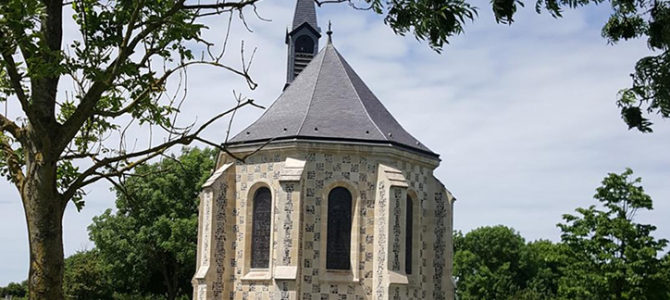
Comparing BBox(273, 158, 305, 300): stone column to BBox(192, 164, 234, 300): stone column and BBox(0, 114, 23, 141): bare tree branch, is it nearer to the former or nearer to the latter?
BBox(192, 164, 234, 300): stone column

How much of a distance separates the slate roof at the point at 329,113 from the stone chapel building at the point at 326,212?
60 millimetres

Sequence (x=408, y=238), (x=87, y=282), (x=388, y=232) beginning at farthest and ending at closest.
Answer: (x=87, y=282) < (x=408, y=238) < (x=388, y=232)

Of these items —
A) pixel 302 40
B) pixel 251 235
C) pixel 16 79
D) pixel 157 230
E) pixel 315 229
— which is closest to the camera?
pixel 16 79

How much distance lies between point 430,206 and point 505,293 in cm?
2980

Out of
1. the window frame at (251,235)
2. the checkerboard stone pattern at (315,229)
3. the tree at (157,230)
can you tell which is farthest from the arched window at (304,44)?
the window frame at (251,235)

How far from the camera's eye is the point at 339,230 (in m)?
30.1

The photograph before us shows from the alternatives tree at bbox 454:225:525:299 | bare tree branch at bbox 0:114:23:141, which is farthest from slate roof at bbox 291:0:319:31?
bare tree branch at bbox 0:114:23:141

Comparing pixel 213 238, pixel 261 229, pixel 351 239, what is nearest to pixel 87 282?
pixel 213 238

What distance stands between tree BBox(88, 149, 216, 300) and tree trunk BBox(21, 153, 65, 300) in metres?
35.1

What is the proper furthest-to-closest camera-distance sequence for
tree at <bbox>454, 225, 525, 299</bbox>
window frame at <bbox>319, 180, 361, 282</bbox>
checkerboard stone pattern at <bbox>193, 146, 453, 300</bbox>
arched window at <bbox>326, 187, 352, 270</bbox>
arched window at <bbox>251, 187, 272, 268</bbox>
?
tree at <bbox>454, 225, 525, 299</bbox> → arched window at <bbox>251, 187, 272, 268</bbox> → arched window at <bbox>326, 187, 352, 270</bbox> → window frame at <bbox>319, 180, 361, 282</bbox> → checkerboard stone pattern at <bbox>193, 146, 453, 300</bbox>

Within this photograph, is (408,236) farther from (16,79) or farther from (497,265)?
(497,265)

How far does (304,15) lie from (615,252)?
1715 cm

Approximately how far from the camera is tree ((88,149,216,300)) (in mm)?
43719

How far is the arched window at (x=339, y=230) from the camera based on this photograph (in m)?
29.9
